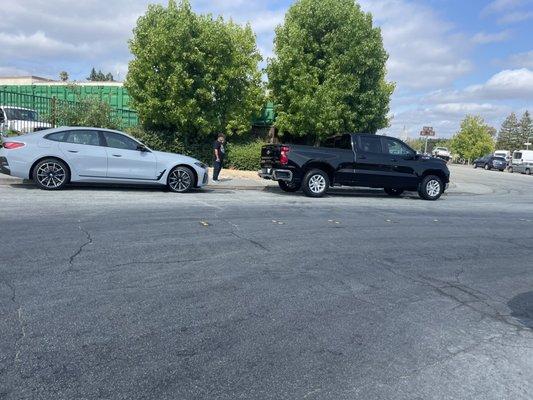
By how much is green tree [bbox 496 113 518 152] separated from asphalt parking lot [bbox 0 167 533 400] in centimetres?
10579

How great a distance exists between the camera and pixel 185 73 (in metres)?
18.6

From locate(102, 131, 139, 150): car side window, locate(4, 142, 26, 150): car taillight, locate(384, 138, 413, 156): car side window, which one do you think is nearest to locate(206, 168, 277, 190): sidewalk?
locate(102, 131, 139, 150): car side window

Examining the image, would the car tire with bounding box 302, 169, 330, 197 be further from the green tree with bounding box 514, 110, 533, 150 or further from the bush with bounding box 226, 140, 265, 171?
the green tree with bounding box 514, 110, 533, 150

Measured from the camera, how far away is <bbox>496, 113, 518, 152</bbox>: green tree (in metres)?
103

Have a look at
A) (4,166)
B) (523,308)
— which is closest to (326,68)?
(4,166)

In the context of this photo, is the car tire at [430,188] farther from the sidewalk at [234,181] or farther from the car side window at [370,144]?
the sidewalk at [234,181]

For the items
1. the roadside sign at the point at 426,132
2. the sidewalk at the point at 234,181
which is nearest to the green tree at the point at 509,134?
the roadside sign at the point at 426,132

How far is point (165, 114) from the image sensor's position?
63.6ft

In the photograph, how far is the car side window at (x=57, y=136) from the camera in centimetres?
1173

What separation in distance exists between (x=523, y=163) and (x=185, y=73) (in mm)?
41069

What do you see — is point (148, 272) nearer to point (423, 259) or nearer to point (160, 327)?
point (160, 327)

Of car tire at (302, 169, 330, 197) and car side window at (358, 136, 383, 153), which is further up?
car side window at (358, 136, 383, 153)

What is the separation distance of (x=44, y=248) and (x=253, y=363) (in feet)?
12.8

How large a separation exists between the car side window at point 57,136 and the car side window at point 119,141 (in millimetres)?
946
